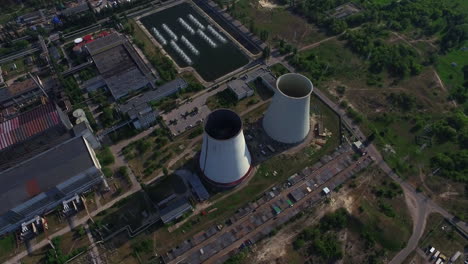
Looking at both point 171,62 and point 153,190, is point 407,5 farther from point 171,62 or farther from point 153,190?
point 153,190

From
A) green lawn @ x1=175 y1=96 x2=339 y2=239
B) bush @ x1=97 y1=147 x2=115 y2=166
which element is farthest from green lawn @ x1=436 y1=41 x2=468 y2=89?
bush @ x1=97 y1=147 x2=115 y2=166

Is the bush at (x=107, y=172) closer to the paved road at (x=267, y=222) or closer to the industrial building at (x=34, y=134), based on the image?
the industrial building at (x=34, y=134)

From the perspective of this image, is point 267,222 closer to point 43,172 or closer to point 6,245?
point 43,172

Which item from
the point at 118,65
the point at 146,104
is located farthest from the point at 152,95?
the point at 118,65

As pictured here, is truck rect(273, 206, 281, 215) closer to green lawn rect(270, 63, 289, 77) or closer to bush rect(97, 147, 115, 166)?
bush rect(97, 147, 115, 166)

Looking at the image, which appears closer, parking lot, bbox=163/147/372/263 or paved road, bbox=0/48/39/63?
parking lot, bbox=163/147/372/263
